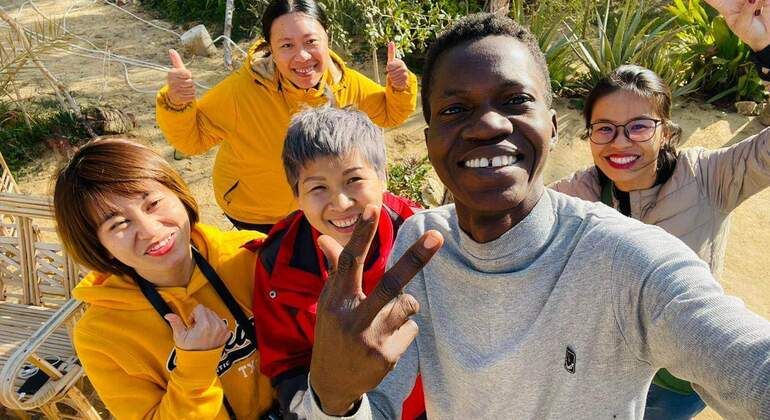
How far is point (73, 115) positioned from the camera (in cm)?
505

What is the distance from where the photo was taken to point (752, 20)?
1485 millimetres

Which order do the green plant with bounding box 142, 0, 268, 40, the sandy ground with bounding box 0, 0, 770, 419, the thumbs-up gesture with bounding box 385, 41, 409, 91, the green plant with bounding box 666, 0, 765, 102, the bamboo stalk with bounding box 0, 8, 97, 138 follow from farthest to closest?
the green plant with bounding box 142, 0, 268, 40 → the green plant with bounding box 666, 0, 765, 102 → the sandy ground with bounding box 0, 0, 770, 419 → the bamboo stalk with bounding box 0, 8, 97, 138 → the thumbs-up gesture with bounding box 385, 41, 409, 91

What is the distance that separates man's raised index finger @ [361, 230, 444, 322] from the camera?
33.4 inches

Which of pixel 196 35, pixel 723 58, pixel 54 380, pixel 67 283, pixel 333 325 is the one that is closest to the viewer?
pixel 333 325

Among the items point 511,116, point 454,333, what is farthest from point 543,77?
point 454,333

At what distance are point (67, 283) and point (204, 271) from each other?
157 cm

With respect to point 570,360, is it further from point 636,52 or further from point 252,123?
point 636,52

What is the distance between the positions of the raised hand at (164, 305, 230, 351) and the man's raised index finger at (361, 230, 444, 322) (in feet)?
2.53

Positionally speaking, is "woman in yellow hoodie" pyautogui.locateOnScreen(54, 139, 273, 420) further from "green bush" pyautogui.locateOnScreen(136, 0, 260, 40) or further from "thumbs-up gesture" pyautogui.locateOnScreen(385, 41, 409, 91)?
"green bush" pyautogui.locateOnScreen(136, 0, 260, 40)

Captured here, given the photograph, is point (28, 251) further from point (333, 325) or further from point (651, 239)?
point (651, 239)

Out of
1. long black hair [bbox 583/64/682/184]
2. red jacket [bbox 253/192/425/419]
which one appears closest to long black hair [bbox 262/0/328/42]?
red jacket [bbox 253/192/425/419]

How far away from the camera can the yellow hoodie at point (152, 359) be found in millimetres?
1478

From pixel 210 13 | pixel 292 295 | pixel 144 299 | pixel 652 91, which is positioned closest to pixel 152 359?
pixel 144 299

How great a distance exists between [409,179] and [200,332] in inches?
125
